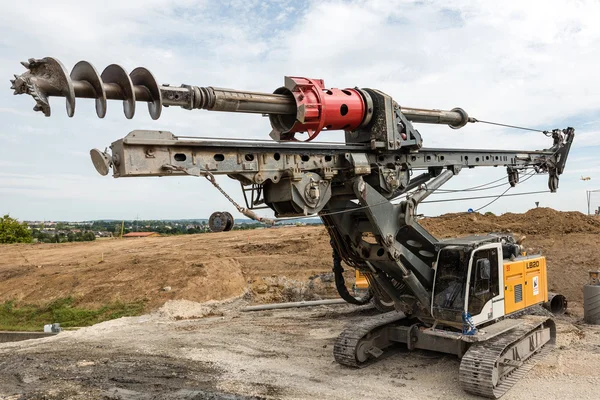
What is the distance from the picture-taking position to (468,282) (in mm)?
8469

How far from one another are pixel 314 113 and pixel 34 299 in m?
14.8

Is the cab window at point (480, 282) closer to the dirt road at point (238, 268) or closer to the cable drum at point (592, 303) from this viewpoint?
the cable drum at point (592, 303)

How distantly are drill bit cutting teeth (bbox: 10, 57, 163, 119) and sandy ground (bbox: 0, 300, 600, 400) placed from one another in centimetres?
469

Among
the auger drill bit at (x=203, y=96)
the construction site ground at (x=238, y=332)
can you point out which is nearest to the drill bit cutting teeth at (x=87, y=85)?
the auger drill bit at (x=203, y=96)

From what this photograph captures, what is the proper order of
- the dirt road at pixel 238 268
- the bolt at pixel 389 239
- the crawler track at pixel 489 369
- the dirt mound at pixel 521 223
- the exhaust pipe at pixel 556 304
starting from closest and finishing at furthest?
the crawler track at pixel 489 369 < the bolt at pixel 389 239 < the exhaust pipe at pixel 556 304 < the dirt road at pixel 238 268 < the dirt mound at pixel 521 223

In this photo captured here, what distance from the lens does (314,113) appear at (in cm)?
714

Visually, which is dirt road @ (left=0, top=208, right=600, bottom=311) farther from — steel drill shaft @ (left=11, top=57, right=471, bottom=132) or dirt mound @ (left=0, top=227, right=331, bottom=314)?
steel drill shaft @ (left=11, top=57, right=471, bottom=132)

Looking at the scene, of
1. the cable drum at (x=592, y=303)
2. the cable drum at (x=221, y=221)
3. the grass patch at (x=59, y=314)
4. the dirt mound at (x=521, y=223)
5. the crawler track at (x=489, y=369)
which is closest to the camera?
the cable drum at (x=221, y=221)

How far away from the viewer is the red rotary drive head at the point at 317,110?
23.2 feet

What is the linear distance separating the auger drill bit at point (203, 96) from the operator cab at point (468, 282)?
2.56 meters

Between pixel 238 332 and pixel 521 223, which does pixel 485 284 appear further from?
pixel 521 223

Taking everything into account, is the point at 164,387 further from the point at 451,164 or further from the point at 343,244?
the point at 451,164

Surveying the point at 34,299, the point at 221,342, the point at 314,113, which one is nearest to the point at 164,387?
the point at 221,342

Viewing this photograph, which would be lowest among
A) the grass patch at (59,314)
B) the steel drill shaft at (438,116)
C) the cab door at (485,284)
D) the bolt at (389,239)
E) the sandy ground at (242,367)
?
the grass patch at (59,314)
